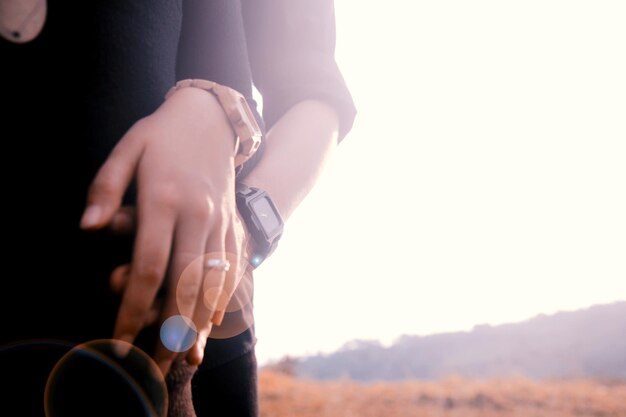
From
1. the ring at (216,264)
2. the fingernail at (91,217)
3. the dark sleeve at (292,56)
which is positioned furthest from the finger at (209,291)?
the dark sleeve at (292,56)

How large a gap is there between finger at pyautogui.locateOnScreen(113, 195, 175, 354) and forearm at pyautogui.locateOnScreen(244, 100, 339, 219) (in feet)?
1.08

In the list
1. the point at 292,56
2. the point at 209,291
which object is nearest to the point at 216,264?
the point at 209,291

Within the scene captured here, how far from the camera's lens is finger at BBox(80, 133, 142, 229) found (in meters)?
0.39

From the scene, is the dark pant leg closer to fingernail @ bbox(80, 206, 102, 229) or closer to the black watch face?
the black watch face

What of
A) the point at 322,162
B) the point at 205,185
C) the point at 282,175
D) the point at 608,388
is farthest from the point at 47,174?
the point at 608,388

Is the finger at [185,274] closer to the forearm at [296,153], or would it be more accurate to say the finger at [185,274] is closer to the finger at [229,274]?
the finger at [229,274]

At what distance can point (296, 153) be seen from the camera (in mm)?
807

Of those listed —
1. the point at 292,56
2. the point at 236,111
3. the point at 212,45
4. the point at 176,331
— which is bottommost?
the point at 176,331

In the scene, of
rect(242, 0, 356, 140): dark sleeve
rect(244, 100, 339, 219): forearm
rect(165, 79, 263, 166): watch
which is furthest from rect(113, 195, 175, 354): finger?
rect(242, 0, 356, 140): dark sleeve

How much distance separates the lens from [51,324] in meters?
0.46

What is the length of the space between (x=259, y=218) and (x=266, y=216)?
0.07ft

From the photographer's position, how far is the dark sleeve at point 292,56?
0.97 meters

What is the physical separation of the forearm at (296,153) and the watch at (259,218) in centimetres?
5

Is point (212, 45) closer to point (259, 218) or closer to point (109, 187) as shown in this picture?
point (259, 218)
